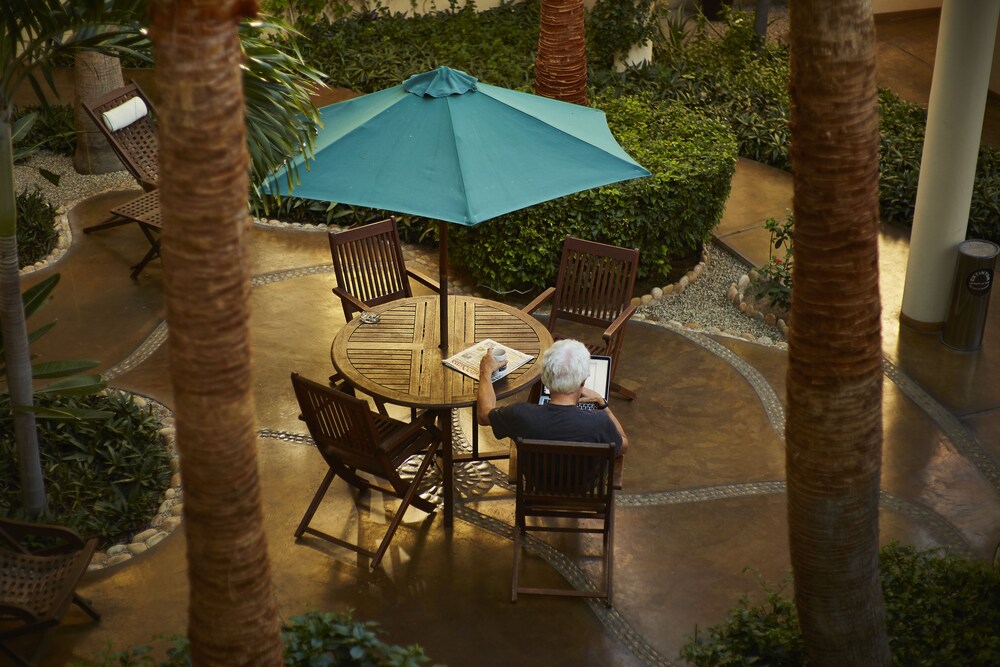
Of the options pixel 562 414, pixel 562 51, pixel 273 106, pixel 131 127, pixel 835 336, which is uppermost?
pixel 273 106

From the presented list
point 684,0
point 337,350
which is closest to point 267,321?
point 337,350

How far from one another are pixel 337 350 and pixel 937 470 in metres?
3.71

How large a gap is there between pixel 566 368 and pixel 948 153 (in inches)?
156

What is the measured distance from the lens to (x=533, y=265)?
8109 millimetres

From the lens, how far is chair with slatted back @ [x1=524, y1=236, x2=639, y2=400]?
6855mm

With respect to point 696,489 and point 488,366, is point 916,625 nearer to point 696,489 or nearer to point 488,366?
point 696,489

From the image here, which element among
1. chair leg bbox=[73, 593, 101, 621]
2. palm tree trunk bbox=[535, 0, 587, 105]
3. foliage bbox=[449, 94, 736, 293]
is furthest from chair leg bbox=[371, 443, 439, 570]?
palm tree trunk bbox=[535, 0, 587, 105]

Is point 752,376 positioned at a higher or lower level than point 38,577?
lower

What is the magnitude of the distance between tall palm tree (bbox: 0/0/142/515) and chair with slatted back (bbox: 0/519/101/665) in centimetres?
57

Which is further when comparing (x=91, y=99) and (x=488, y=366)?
(x=91, y=99)

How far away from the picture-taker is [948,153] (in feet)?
24.3

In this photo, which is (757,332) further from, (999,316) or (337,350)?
(337,350)

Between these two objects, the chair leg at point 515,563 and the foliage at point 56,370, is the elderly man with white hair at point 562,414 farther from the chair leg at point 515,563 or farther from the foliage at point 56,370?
the foliage at point 56,370

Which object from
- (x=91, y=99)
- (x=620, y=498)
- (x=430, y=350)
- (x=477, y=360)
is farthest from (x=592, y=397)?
(x=91, y=99)
